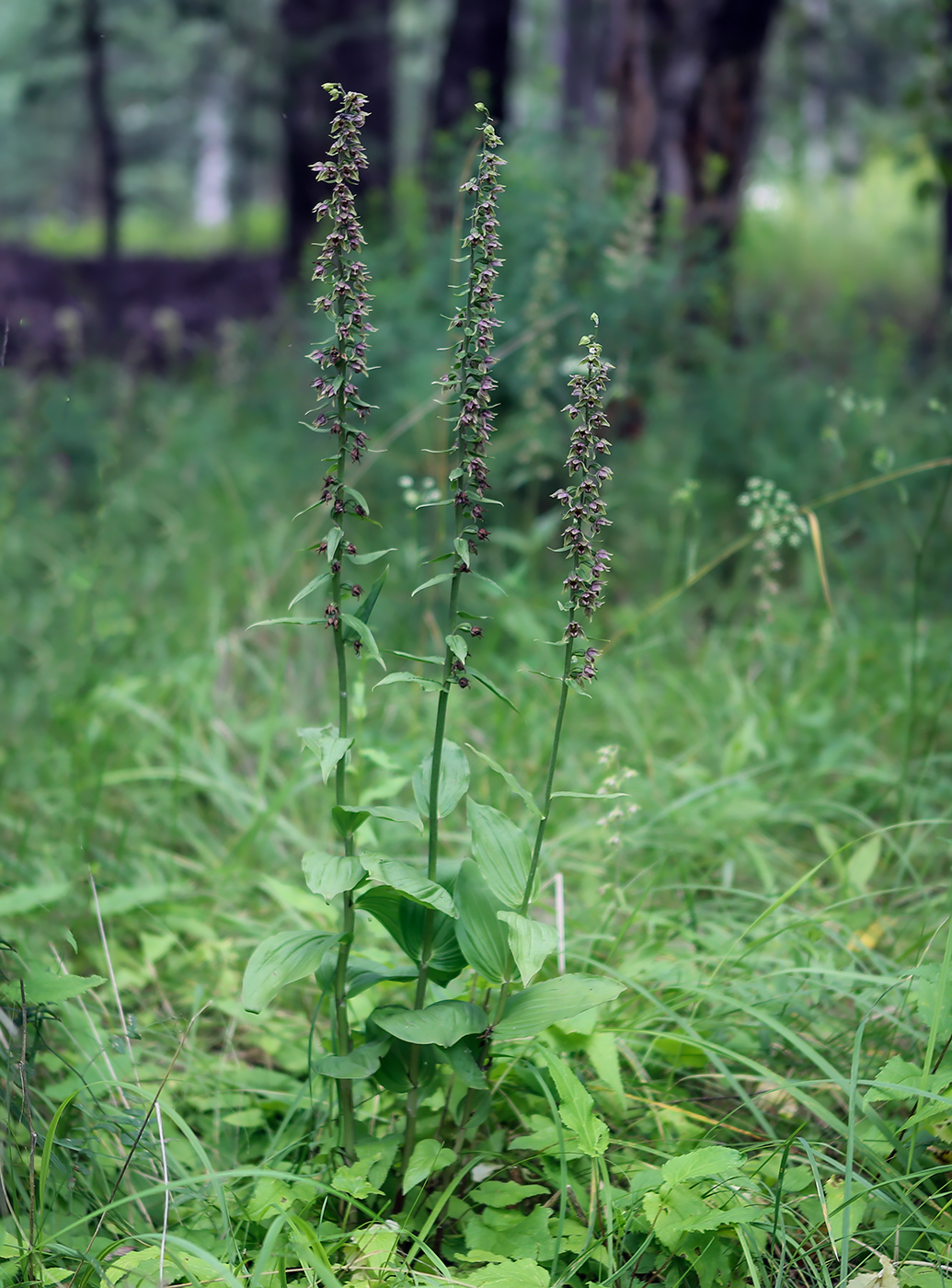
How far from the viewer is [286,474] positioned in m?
5.41

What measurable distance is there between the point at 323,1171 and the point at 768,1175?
748 mm

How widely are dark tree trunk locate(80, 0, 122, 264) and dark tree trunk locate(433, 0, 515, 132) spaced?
2.91 metres

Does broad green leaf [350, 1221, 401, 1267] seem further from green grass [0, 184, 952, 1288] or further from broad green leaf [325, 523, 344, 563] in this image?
broad green leaf [325, 523, 344, 563]

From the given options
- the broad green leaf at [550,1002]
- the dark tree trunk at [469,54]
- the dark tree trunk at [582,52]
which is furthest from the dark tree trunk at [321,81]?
the dark tree trunk at [582,52]

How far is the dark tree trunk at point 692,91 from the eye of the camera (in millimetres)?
5684

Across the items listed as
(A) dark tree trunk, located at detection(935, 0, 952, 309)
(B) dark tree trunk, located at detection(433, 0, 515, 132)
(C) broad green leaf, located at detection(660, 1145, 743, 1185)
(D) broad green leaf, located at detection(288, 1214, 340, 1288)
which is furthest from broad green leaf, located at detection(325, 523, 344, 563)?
(B) dark tree trunk, located at detection(433, 0, 515, 132)

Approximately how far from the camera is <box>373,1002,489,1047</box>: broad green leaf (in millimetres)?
1481

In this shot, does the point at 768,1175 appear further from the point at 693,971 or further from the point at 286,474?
the point at 286,474

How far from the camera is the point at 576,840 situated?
2.70 m

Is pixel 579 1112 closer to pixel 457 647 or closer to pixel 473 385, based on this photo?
pixel 457 647

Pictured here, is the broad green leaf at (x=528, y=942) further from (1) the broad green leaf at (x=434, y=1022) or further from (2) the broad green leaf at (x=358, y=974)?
(2) the broad green leaf at (x=358, y=974)

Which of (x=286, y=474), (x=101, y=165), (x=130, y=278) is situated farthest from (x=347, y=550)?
(x=130, y=278)

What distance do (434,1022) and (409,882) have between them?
231 mm

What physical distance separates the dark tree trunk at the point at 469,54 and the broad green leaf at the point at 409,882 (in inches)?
290
